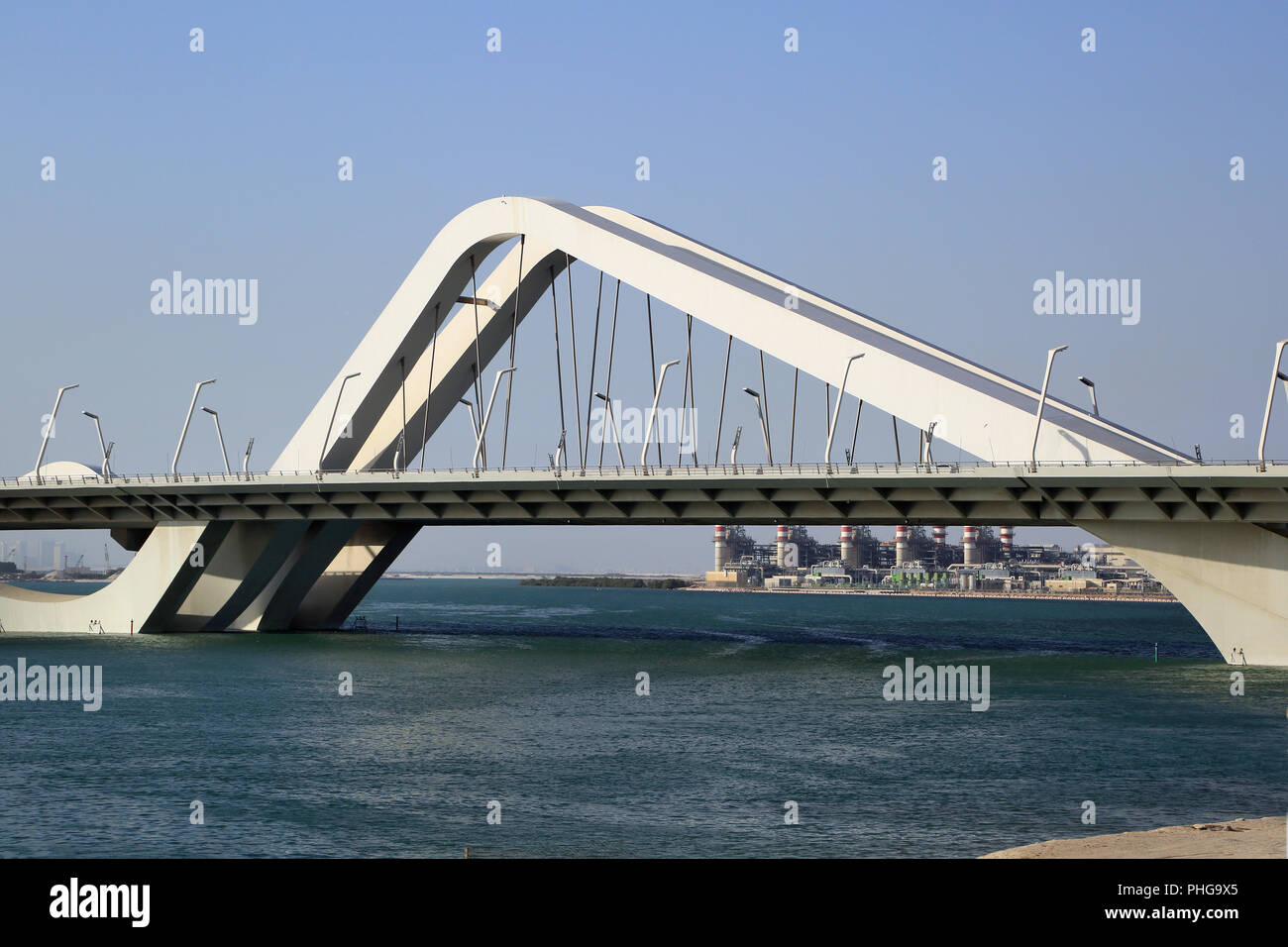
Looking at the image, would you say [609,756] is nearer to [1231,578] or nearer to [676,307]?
[1231,578]

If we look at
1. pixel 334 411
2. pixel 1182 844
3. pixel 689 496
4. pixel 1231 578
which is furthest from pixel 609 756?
pixel 334 411

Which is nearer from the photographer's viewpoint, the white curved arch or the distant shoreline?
the distant shoreline

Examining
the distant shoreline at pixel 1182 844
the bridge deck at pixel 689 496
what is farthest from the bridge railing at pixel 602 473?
the distant shoreline at pixel 1182 844

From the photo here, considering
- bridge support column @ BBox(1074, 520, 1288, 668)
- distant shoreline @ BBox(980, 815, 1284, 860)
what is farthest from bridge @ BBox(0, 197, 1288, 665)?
distant shoreline @ BBox(980, 815, 1284, 860)

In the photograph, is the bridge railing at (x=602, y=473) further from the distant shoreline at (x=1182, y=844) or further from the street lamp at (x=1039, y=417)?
the distant shoreline at (x=1182, y=844)

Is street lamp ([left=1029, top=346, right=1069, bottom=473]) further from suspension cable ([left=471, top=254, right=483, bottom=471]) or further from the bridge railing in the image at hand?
suspension cable ([left=471, top=254, right=483, bottom=471])
